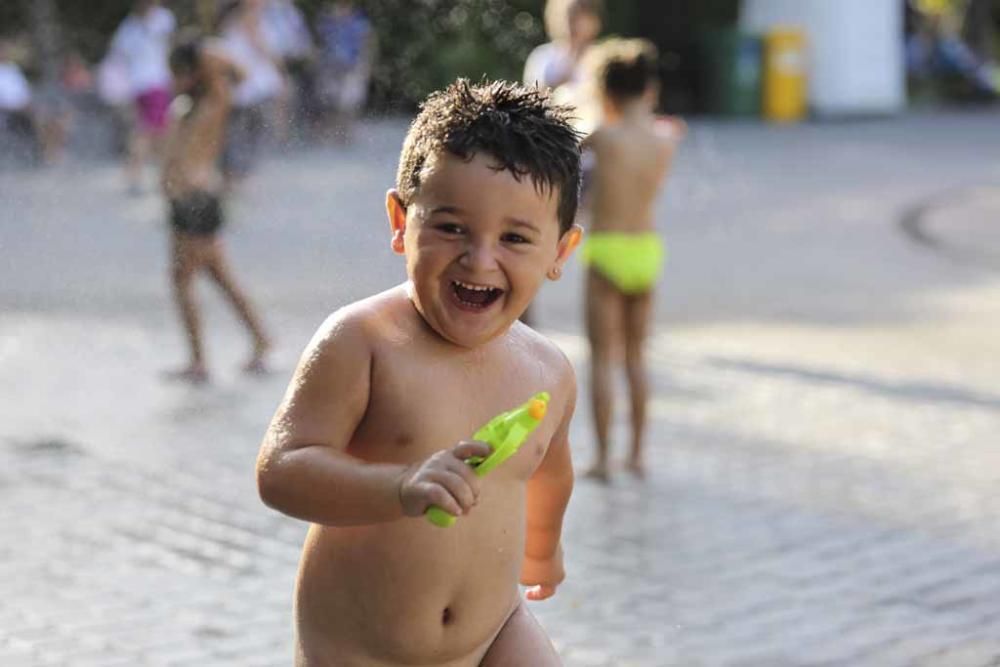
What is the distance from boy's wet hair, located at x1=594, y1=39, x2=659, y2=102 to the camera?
7059 millimetres

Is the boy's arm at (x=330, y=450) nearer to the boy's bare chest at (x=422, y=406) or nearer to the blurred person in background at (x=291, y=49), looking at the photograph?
the boy's bare chest at (x=422, y=406)

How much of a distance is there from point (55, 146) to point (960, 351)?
12217mm

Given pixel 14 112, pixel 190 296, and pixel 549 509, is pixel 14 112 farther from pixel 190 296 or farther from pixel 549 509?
pixel 549 509

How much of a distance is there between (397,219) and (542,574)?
751mm

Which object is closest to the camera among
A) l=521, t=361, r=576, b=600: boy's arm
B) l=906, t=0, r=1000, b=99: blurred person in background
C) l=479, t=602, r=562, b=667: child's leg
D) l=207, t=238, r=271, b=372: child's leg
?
l=479, t=602, r=562, b=667: child's leg

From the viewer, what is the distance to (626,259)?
23.2 ft

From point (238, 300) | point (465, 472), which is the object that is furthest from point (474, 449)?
point (238, 300)

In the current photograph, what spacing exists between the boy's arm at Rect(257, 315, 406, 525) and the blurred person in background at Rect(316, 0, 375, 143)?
1735cm

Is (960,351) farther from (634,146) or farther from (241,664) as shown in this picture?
(241,664)

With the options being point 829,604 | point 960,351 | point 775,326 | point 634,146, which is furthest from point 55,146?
point 829,604

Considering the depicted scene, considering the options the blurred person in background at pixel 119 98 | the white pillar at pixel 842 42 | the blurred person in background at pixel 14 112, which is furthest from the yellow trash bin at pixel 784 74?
the blurred person in background at pixel 14 112

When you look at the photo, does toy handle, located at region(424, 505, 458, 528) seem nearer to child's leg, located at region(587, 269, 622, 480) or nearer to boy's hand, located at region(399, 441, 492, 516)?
boy's hand, located at region(399, 441, 492, 516)

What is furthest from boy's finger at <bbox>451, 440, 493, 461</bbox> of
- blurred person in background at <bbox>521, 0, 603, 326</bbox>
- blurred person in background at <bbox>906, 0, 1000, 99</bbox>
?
blurred person in background at <bbox>906, 0, 1000, 99</bbox>

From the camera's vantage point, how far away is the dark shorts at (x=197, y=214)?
8930 mm
